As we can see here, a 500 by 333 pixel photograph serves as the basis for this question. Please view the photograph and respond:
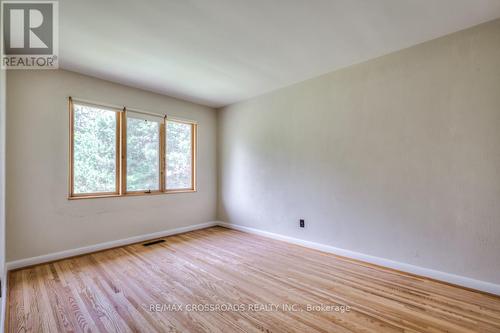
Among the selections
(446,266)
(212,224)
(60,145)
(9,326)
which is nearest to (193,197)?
(212,224)

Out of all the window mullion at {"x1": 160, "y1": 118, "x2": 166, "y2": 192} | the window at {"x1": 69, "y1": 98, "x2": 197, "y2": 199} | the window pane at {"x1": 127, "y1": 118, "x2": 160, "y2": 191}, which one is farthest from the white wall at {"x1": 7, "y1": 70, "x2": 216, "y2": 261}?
the window mullion at {"x1": 160, "y1": 118, "x2": 166, "y2": 192}

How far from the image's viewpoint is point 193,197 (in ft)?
15.1

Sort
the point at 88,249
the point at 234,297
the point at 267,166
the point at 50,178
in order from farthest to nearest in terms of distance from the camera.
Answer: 1. the point at 267,166
2. the point at 88,249
3. the point at 50,178
4. the point at 234,297

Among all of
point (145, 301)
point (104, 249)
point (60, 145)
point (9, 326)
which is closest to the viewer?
point (9, 326)

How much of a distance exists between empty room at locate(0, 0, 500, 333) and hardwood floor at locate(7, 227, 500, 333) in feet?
0.06

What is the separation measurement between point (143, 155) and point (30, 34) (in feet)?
6.61

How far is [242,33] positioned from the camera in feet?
7.68

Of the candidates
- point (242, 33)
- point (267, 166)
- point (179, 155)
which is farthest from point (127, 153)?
point (242, 33)

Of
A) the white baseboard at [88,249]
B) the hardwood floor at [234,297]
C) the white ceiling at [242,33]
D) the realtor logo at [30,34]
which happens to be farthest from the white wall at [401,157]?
the realtor logo at [30,34]

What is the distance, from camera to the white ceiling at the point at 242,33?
1.97 metres

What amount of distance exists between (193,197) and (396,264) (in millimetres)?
3421

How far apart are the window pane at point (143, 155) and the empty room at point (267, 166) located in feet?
0.08

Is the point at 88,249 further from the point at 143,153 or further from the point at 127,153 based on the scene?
the point at 143,153

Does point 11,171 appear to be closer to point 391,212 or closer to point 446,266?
point 391,212
